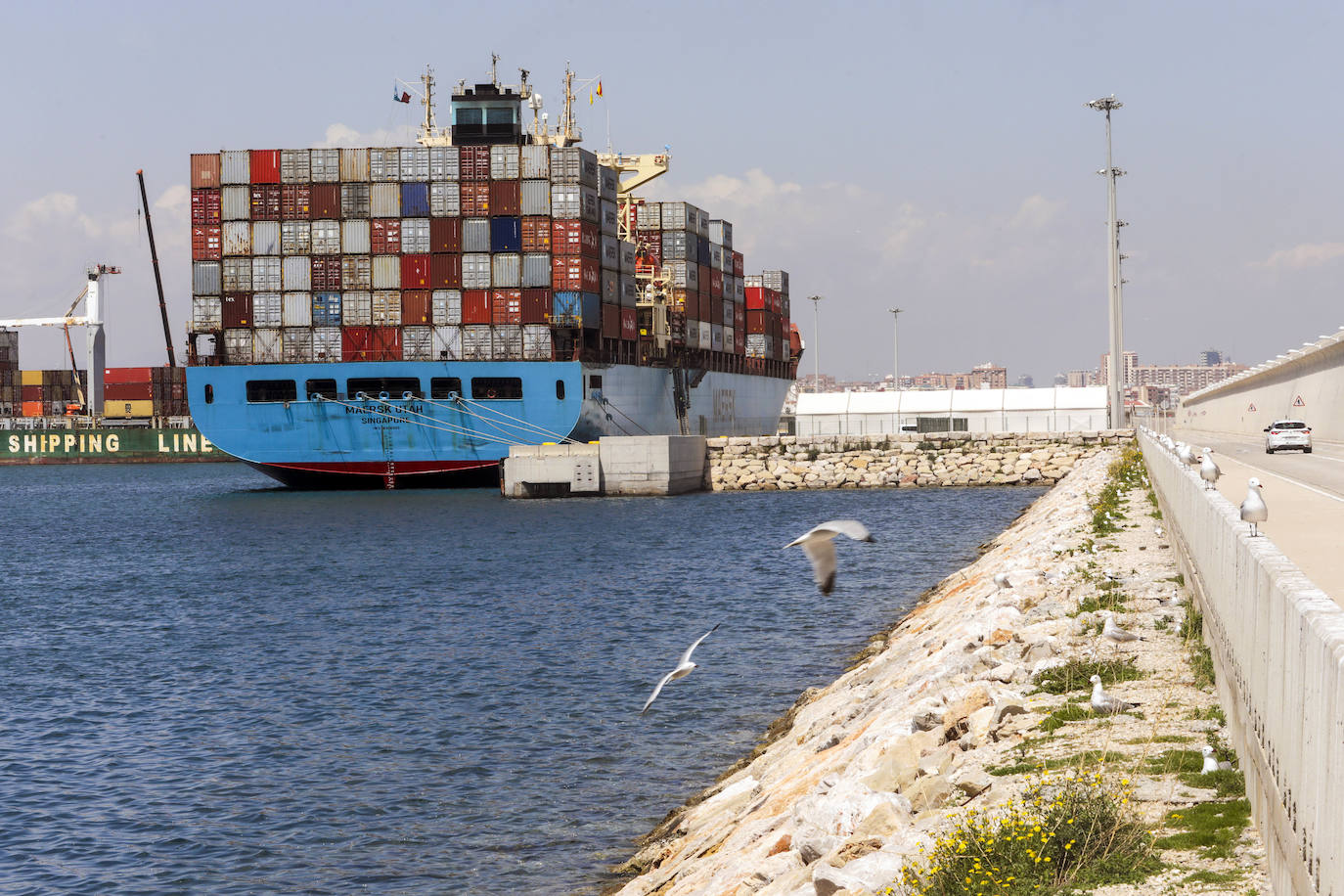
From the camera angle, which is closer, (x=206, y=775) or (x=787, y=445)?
(x=206, y=775)

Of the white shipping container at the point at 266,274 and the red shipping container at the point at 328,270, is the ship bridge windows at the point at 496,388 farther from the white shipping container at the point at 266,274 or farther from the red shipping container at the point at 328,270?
the white shipping container at the point at 266,274

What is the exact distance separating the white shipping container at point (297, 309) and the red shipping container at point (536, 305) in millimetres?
12038

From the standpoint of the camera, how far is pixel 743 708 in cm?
1959

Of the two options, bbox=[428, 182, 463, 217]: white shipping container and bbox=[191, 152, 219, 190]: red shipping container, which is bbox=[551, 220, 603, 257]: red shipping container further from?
bbox=[191, 152, 219, 190]: red shipping container

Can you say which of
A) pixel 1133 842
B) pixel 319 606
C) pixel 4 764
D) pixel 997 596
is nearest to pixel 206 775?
pixel 4 764

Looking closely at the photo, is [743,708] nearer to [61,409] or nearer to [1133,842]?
[1133,842]

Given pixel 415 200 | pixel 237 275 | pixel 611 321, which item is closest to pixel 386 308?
pixel 415 200

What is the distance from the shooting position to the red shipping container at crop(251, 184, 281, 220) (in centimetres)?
7188

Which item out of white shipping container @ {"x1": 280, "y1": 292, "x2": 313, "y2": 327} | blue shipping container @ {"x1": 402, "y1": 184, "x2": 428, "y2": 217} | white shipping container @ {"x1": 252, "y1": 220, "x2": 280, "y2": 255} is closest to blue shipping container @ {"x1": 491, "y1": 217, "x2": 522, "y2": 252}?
blue shipping container @ {"x1": 402, "y1": 184, "x2": 428, "y2": 217}

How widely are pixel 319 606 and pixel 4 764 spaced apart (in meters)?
15.0

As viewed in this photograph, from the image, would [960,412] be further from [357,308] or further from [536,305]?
[357,308]

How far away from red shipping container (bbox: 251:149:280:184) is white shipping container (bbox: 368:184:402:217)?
18.5 ft

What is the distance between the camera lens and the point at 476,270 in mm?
71375

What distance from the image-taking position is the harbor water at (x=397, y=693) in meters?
14.2
